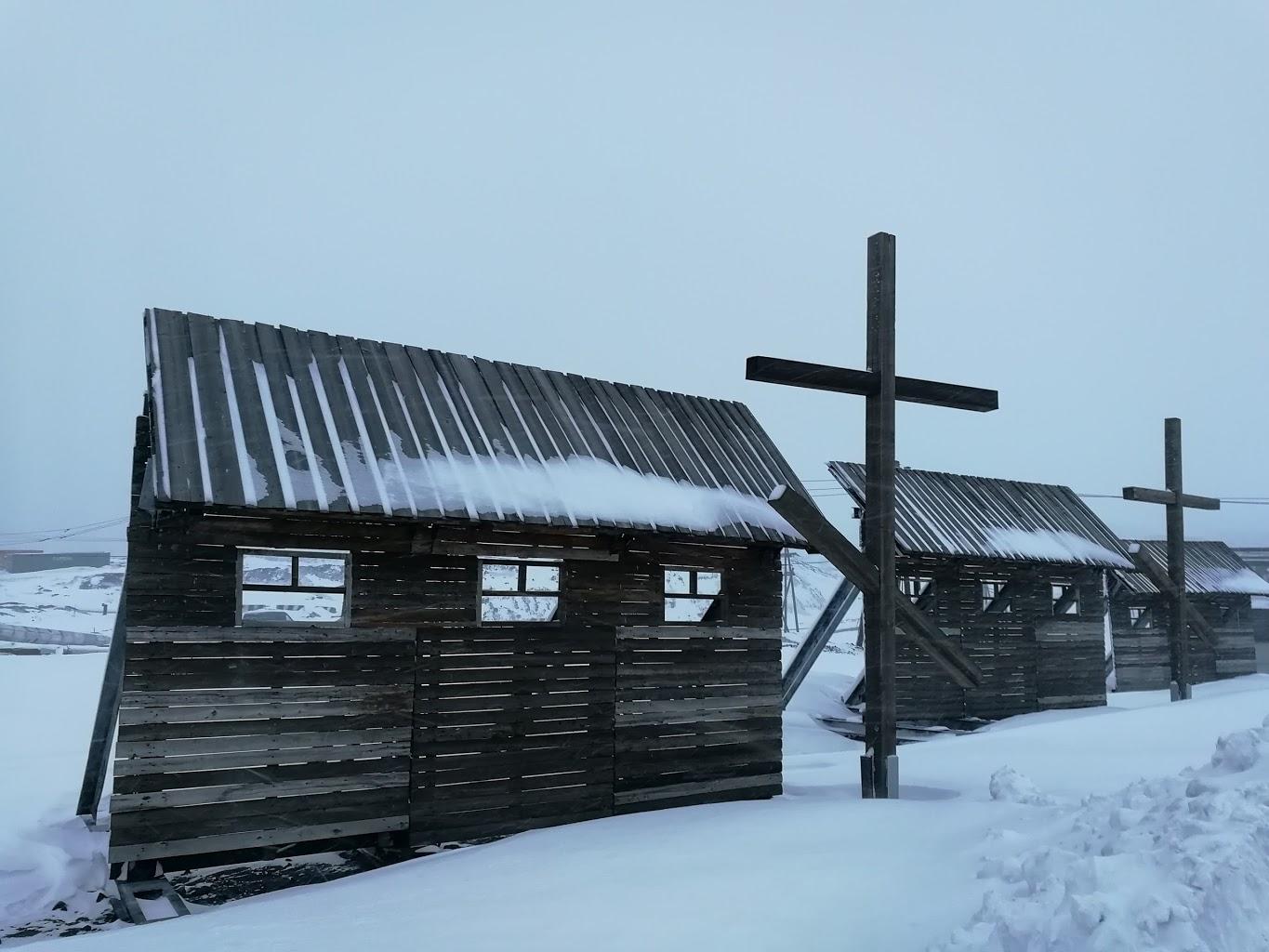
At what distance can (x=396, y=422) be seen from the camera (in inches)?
421

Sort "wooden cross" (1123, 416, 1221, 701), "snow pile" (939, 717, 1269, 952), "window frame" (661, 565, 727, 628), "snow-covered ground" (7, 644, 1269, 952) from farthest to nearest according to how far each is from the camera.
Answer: "wooden cross" (1123, 416, 1221, 701)
"window frame" (661, 565, 727, 628)
"snow-covered ground" (7, 644, 1269, 952)
"snow pile" (939, 717, 1269, 952)

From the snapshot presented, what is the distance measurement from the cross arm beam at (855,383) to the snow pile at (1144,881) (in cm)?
530

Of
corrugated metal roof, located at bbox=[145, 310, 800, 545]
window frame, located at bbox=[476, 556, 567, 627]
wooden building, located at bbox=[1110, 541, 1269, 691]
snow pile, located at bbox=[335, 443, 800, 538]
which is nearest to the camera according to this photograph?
corrugated metal roof, located at bbox=[145, 310, 800, 545]

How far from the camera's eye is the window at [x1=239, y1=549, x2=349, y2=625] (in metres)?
9.44

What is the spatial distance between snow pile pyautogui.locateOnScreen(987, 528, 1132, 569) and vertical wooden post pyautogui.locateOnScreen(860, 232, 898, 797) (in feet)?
39.6

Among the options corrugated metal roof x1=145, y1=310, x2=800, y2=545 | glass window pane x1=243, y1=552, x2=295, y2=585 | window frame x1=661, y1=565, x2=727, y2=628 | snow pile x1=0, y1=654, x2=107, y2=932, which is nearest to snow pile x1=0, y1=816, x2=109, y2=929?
snow pile x1=0, y1=654, x2=107, y2=932

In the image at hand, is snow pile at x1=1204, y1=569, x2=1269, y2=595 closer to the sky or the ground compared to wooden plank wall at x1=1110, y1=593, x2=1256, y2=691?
closer to the sky

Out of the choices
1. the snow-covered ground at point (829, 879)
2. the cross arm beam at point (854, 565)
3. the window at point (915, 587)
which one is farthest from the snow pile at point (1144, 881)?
the window at point (915, 587)

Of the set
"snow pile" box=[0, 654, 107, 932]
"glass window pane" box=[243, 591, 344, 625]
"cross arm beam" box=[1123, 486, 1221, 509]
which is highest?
"cross arm beam" box=[1123, 486, 1221, 509]

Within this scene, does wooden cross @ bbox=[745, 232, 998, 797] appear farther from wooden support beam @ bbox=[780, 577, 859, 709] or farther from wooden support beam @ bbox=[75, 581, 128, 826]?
wooden support beam @ bbox=[75, 581, 128, 826]

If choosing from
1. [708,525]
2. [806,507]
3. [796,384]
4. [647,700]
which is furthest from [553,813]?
[796,384]

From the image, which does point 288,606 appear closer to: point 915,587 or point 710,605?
point 915,587

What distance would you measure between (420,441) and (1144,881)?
811 centimetres

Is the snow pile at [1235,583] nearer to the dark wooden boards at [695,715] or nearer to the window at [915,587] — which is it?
the window at [915,587]
